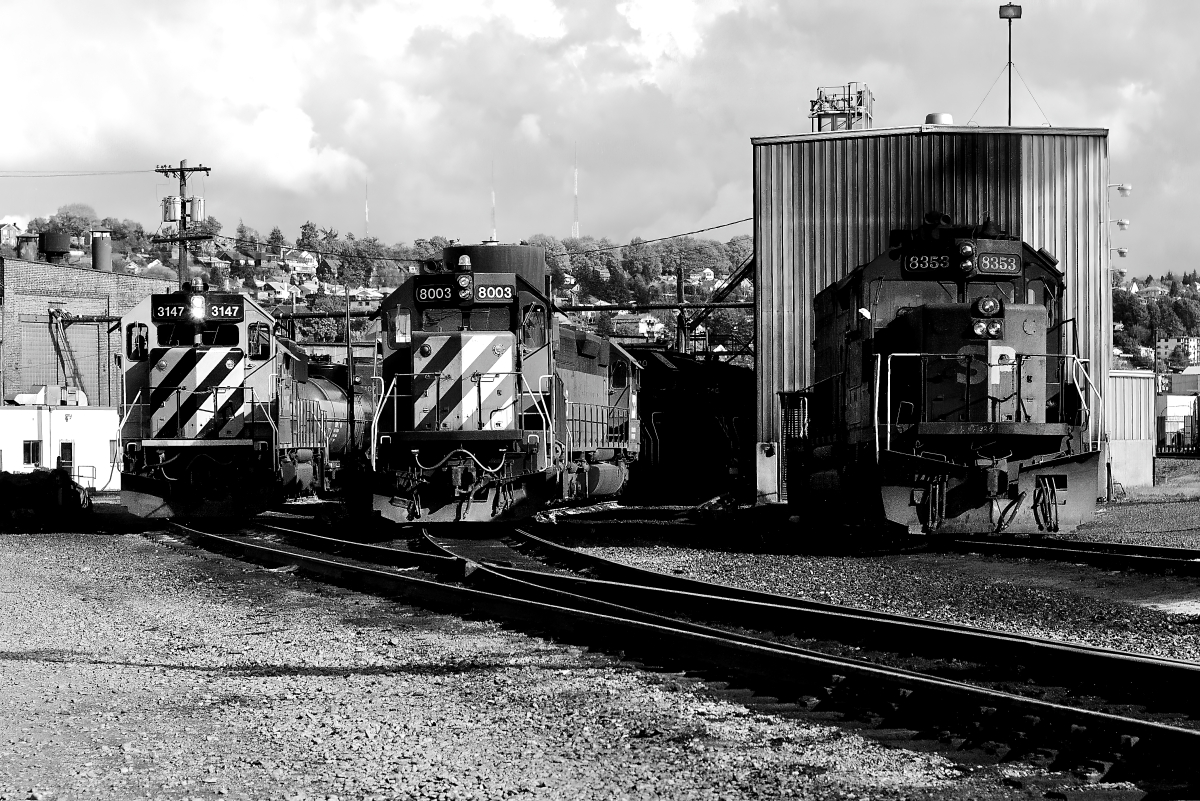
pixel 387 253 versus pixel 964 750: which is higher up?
pixel 387 253

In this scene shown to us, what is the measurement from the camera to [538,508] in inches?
610

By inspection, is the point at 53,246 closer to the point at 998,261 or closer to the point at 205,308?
the point at 205,308

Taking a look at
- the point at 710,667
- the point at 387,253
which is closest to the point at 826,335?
the point at 710,667

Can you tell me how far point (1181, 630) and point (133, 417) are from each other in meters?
14.6

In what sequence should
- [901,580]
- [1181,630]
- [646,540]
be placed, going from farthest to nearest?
[646,540]
[901,580]
[1181,630]

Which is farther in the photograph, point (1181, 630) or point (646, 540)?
point (646, 540)

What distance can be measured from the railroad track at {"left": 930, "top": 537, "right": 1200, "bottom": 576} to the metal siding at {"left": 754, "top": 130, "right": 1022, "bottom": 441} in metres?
10.4

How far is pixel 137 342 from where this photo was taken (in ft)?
61.3

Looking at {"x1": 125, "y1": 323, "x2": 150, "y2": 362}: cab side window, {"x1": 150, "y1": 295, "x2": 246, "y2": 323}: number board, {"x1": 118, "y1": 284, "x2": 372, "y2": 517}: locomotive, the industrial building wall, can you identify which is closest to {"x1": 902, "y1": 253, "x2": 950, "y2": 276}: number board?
{"x1": 118, "y1": 284, "x2": 372, "y2": 517}: locomotive

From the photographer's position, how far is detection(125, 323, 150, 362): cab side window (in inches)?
731

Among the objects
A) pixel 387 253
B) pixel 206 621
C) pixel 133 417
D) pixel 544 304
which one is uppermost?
pixel 387 253

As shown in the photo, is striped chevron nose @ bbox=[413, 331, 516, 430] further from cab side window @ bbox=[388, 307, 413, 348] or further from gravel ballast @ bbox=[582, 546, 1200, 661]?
gravel ballast @ bbox=[582, 546, 1200, 661]

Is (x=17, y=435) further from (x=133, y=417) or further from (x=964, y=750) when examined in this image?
(x=964, y=750)

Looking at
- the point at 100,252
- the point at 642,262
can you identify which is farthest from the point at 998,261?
the point at 642,262
